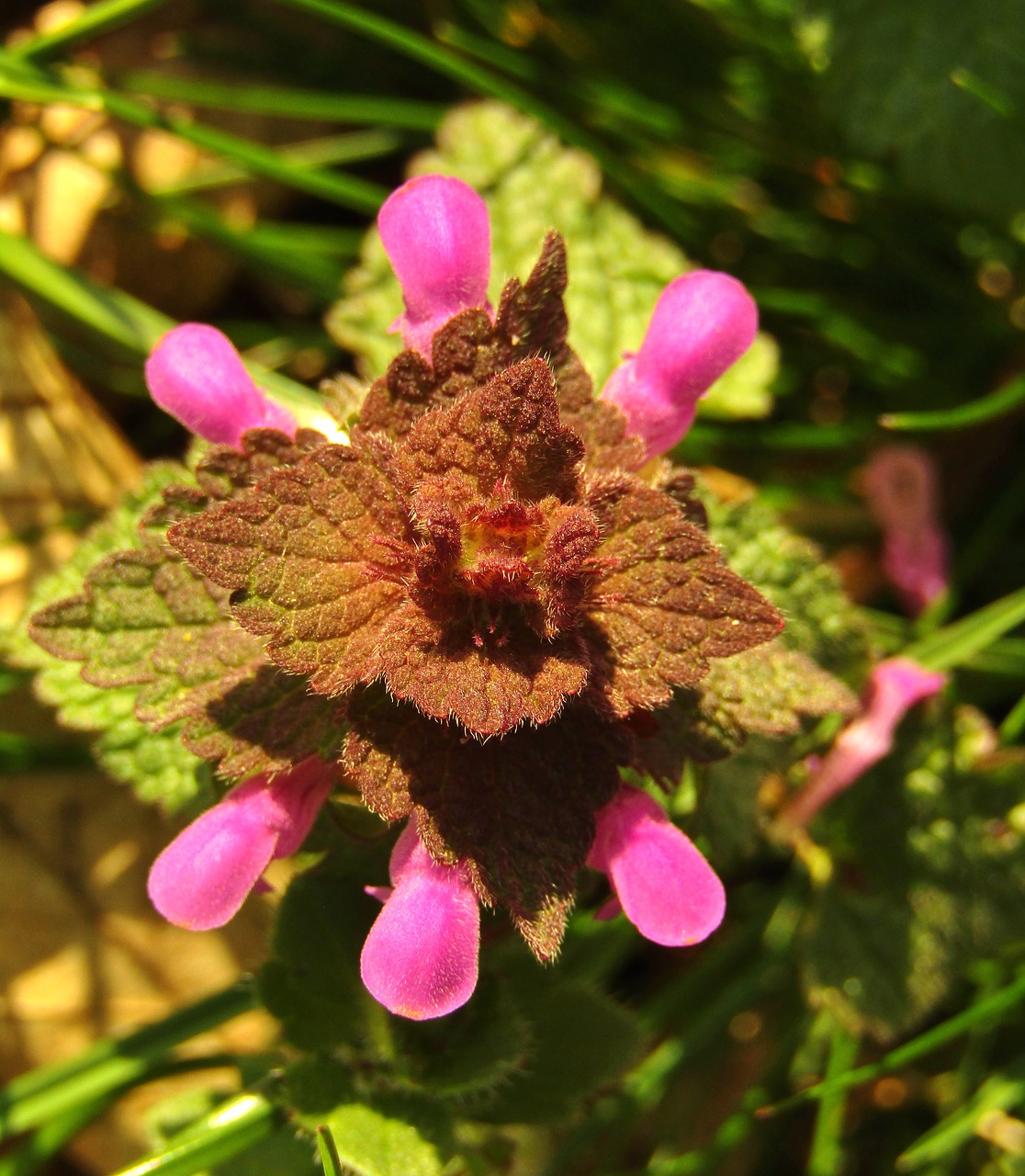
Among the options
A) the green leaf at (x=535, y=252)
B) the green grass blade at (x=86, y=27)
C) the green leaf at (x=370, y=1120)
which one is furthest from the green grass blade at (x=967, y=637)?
the green grass blade at (x=86, y=27)

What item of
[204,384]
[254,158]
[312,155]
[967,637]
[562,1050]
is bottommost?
[562,1050]

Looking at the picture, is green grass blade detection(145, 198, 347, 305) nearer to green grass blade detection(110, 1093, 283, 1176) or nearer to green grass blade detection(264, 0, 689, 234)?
green grass blade detection(264, 0, 689, 234)

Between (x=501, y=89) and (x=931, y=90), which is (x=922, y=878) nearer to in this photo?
(x=931, y=90)

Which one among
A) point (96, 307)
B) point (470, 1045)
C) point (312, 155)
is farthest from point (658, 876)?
point (312, 155)

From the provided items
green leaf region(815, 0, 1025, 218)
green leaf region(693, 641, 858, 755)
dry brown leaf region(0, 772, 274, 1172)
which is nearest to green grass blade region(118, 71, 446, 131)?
green leaf region(815, 0, 1025, 218)

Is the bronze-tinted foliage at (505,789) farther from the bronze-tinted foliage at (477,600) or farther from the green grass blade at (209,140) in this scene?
the green grass blade at (209,140)

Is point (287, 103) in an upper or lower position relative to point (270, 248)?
upper
